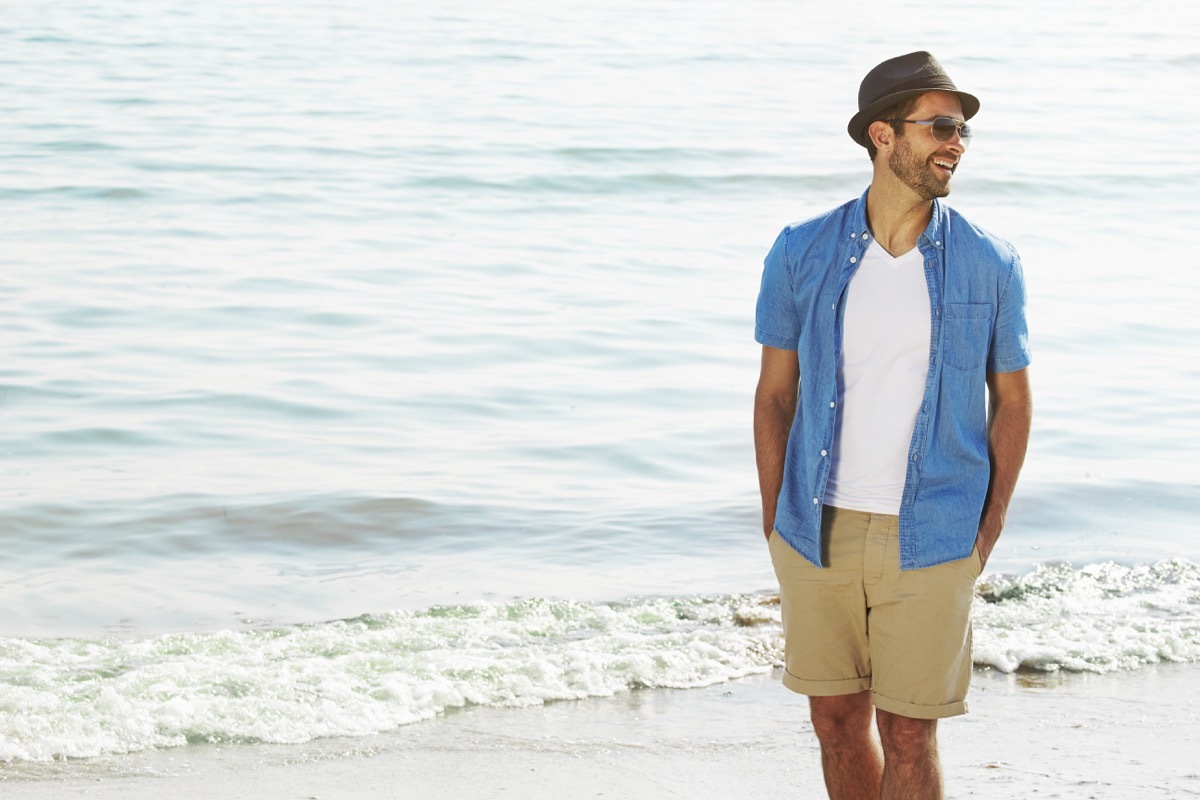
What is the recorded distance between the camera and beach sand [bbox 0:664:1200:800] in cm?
472

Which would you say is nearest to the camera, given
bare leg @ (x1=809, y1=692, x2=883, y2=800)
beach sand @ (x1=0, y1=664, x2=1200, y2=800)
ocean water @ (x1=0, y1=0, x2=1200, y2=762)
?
bare leg @ (x1=809, y1=692, x2=883, y2=800)

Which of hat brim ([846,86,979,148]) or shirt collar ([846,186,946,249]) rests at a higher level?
hat brim ([846,86,979,148])

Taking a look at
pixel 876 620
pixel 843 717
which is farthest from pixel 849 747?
pixel 876 620

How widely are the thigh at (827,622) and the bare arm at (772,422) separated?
0.47ft

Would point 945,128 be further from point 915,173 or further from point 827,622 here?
point 827,622

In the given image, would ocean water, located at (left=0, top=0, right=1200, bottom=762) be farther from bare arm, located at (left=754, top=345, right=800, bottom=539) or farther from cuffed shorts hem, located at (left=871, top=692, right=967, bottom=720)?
cuffed shorts hem, located at (left=871, top=692, right=967, bottom=720)

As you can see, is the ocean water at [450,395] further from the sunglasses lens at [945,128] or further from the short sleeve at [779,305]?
the sunglasses lens at [945,128]

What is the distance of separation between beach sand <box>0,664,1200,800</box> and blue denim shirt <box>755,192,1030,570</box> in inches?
56.3

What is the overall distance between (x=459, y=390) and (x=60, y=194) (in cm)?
867

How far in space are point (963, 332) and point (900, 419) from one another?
0.23 meters

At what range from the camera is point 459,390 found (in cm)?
1099

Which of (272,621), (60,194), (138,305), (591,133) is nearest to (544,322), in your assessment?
(138,305)

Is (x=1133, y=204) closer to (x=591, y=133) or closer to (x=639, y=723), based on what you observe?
(x=591, y=133)

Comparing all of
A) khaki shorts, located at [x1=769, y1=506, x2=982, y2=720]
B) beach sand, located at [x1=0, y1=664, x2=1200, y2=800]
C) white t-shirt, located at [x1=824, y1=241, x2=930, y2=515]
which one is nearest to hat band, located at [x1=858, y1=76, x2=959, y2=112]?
white t-shirt, located at [x1=824, y1=241, x2=930, y2=515]
